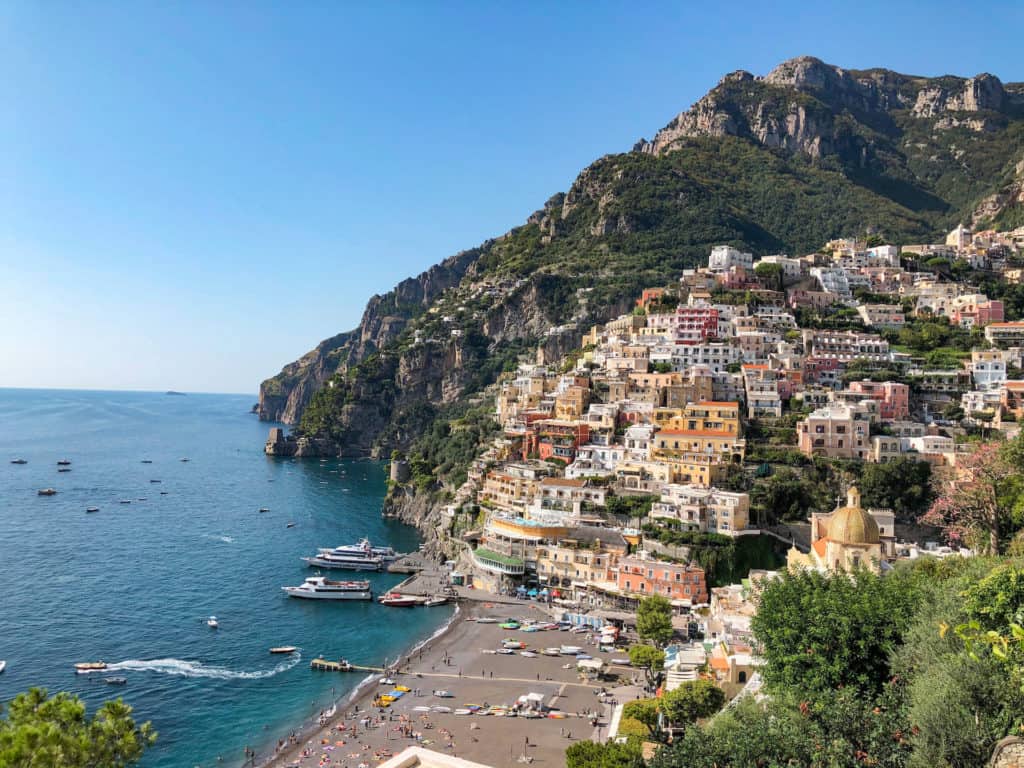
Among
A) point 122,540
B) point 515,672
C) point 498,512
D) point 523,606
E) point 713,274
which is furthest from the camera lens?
point 713,274

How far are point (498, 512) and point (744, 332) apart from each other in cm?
3432

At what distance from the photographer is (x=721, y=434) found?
192 ft

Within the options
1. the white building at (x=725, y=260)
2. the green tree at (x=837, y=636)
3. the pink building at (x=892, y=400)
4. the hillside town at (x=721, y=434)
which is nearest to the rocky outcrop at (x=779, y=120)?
the white building at (x=725, y=260)

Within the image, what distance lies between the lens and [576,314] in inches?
4875

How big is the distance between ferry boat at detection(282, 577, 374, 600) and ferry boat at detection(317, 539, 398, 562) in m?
7.91

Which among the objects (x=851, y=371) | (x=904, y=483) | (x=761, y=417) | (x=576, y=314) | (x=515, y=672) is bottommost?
(x=515, y=672)

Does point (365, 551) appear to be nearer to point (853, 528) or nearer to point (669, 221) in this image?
point (853, 528)

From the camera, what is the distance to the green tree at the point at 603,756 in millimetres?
22078

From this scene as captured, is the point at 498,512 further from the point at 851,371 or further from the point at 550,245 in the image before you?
the point at 550,245

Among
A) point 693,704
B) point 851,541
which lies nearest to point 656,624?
point 851,541

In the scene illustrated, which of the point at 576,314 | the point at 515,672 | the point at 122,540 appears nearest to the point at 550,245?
the point at 576,314

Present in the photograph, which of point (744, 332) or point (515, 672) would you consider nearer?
point (515, 672)

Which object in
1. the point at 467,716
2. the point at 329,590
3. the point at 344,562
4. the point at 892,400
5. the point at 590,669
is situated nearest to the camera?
the point at 467,716

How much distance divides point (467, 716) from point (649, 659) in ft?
30.7
